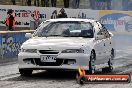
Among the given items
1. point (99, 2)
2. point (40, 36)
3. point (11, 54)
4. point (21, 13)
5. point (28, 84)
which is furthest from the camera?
point (99, 2)

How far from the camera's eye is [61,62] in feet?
39.9

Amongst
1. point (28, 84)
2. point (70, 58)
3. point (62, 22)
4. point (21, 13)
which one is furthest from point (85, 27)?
point (21, 13)

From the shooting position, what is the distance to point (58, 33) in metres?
13.4

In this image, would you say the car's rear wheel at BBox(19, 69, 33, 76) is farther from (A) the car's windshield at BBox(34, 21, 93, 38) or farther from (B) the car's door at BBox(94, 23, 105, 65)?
(B) the car's door at BBox(94, 23, 105, 65)

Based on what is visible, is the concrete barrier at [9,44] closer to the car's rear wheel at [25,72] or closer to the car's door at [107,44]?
the car's door at [107,44]

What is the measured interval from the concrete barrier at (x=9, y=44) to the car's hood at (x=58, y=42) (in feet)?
20.9

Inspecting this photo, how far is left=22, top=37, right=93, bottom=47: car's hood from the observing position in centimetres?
1234

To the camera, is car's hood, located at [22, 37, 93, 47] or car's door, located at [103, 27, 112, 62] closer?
car's hood, located at [22, 37, 93, 47]

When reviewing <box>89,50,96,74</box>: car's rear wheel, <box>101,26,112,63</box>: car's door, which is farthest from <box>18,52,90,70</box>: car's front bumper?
<box>101,26,112,63</box>: car's door

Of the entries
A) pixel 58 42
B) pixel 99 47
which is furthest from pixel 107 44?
pixel 58 42

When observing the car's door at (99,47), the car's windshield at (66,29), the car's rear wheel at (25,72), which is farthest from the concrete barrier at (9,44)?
the car's rear wheel at (25,72)

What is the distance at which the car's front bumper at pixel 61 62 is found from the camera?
12125 millimetres

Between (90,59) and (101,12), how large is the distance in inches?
1064

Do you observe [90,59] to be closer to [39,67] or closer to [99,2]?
[39,67]
